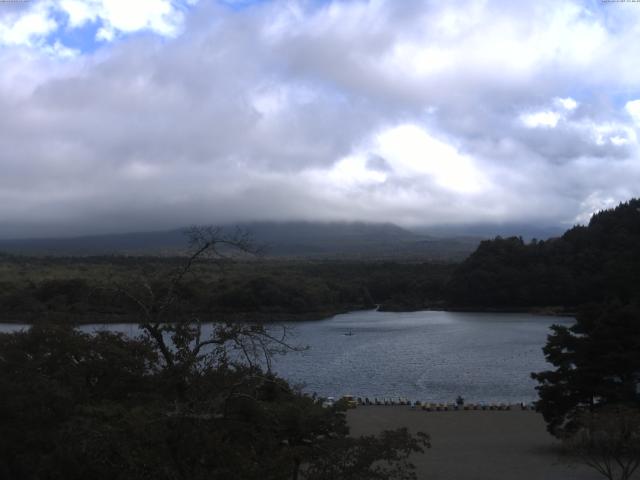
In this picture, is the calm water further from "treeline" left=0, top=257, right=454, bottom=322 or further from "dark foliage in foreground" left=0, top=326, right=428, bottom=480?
"dark foliage in foreground" left=0, top=326, right=428, bottom=480

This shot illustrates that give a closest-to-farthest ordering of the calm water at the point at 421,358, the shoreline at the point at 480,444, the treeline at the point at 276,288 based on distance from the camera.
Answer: the shoreline at the point at 480,444 → the calm water at the point at 421,358 → the treeline at the point at 276,288

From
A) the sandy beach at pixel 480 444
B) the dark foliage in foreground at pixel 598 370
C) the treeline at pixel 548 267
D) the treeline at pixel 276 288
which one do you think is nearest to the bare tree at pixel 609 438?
the sandy beach at pixel 480 444

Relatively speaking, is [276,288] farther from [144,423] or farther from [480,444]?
[144,423]

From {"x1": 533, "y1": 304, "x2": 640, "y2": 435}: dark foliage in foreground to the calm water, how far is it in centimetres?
741

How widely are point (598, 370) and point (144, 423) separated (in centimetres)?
1346

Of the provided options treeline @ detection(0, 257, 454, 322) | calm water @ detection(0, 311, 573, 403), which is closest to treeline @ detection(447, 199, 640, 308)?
treeline @ detection(0, 257, 454, 322)

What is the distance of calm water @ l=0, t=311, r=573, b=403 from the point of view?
3111 cm

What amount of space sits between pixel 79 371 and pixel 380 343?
1472 inches

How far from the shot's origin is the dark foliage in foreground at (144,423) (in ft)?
20.4

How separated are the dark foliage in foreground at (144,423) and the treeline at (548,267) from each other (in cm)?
5961

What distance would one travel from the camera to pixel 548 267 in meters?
69.6

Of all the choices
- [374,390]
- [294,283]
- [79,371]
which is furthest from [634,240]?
[79,371]

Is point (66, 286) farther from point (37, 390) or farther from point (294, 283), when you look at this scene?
point (37, 390)

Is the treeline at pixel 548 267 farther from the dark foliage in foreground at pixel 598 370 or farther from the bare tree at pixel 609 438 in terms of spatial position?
the bare tree at pixel 609 438
